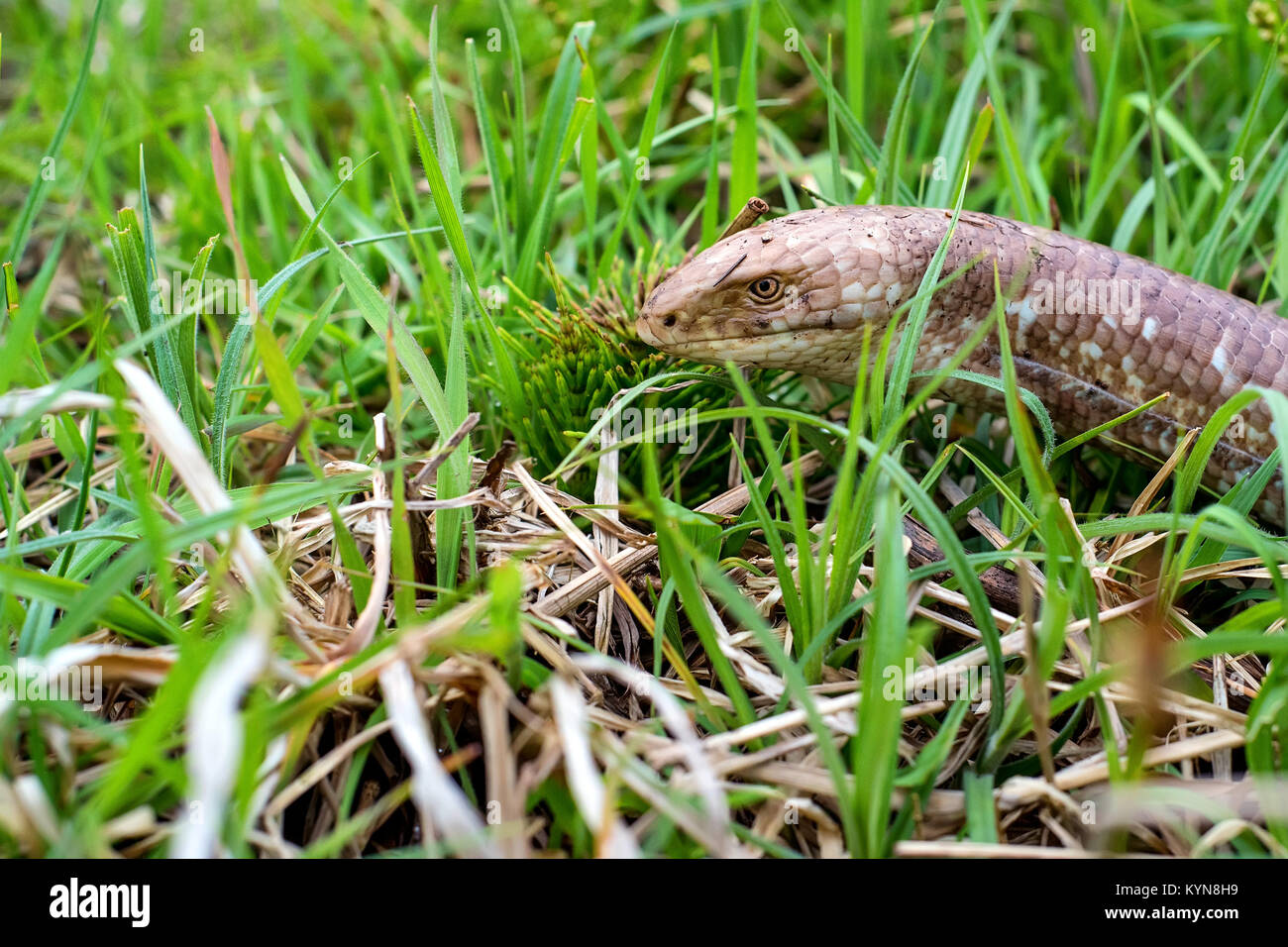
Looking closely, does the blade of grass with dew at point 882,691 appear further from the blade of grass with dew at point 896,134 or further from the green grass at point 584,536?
the blade of grass with dew at point 896,134

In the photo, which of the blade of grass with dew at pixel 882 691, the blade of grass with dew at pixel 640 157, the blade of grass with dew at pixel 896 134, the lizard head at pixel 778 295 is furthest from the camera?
the blade of grass with dew at pixel 640 157

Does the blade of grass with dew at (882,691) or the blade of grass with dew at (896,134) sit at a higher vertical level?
the blade of grass with dew at (896,134)

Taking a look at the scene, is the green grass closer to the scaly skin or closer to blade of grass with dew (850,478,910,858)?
blade of grass with dew (850,478,910,858)

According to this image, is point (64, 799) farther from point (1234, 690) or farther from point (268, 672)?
point (1234, 690)

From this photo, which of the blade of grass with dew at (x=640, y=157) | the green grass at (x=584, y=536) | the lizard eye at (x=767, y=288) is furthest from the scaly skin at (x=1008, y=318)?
the blade of grass with dew at (x=640, y=157)

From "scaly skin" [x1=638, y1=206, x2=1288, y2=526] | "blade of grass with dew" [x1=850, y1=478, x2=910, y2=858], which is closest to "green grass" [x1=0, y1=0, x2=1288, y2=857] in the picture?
"blade of grass with dew" [x1=850, y1=478, x2=910, y2=858]

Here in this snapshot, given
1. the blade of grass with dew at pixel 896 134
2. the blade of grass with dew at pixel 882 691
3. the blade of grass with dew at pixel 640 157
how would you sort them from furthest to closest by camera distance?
the blade of grass with dew at pixel 640 157 → the blade of grass with dew at pixel 896 134 → the blade of grass with dew at pixel 882 691
